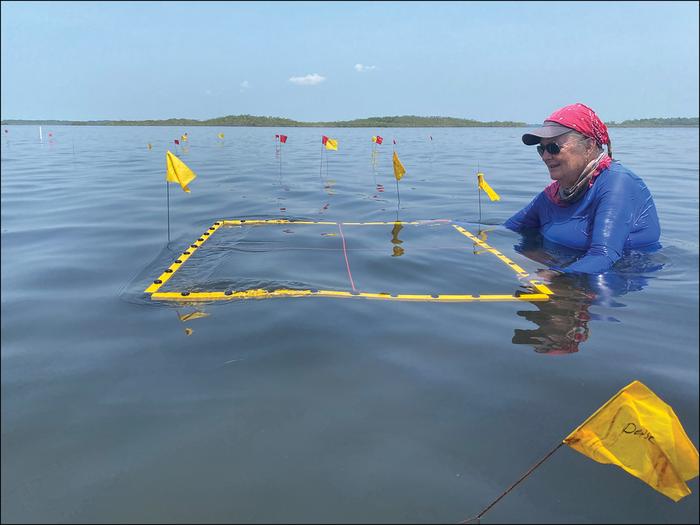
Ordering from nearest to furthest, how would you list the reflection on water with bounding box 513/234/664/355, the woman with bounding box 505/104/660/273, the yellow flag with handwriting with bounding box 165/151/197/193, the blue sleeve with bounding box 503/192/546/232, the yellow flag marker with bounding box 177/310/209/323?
the reflection on water with bounding box 513/234/664/355, the yellow flag marker with bounding box 177/310/209/323, the woman with bounding box 505/104/660/273, the yellow flag with handwriting with bounding box 165/151/197/193, the blue sleeve with bounding box 503/192/546/232

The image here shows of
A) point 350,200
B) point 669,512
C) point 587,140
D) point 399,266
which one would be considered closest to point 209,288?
point 399,266

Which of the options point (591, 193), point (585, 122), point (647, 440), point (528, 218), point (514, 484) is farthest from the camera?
point (528, 218)

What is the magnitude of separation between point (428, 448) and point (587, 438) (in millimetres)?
723

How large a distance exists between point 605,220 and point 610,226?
78 millimetres

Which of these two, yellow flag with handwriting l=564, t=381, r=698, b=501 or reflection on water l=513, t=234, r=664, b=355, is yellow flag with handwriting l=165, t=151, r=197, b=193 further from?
yellow flag with handwriting l=564, t=381, r=698, b=501

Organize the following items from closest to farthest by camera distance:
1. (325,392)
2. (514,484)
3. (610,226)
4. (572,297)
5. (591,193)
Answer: (514,484), (325,392), (572,297), (610,226), (591,193)

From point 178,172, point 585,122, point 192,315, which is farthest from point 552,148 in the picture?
point 178,172

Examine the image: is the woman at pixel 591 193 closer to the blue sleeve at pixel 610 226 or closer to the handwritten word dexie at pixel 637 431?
the blue sleeve at pixel 610 226

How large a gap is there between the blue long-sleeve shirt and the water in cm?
26

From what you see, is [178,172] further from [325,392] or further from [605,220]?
[605,220]

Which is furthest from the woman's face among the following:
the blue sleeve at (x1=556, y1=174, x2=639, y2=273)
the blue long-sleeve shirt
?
the blue sleeve at (x1=556, y1=174, x2=639, y2=273)

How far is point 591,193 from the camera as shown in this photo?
495cm

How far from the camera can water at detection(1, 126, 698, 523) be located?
6.35 feet

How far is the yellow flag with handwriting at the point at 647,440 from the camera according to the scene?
159cm
